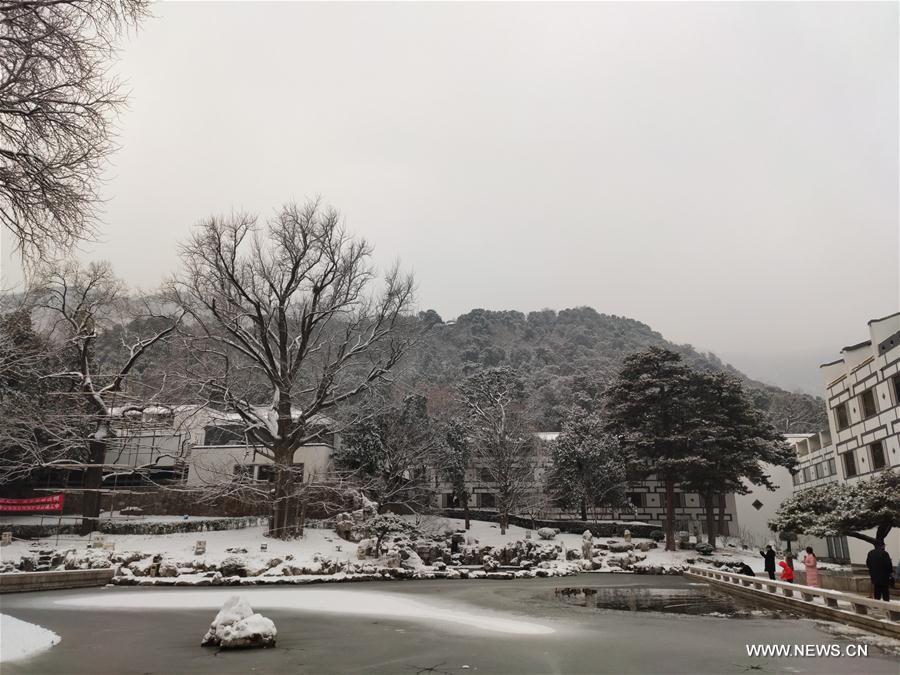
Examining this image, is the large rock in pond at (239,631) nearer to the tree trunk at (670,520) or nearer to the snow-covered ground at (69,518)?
the snow-covered ground at (69,518)

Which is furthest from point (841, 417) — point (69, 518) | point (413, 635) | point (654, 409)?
point (69, 518)

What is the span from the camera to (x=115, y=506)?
28.6m

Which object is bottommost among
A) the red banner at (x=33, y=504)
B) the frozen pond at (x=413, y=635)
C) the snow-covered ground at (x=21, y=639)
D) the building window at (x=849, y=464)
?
the frozen pond at (x=413, y=635)

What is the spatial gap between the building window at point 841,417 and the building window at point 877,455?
8.08 ft

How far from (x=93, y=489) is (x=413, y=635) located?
2021 cm

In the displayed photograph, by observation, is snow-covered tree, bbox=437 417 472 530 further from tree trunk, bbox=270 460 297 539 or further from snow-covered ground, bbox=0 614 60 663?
snow-covered ground, bbox=0 614 60 663

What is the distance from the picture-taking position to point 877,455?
23125 millimetres

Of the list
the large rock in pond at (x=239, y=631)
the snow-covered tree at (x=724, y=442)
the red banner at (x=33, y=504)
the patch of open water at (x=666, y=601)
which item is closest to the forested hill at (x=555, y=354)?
the snow-covered tree at (x=724, y=442)

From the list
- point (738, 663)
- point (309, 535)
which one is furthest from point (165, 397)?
point (738, 663)

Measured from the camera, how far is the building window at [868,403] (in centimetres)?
2342

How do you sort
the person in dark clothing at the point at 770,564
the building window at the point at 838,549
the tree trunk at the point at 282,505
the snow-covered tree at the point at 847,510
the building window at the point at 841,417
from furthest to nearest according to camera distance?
1. the building window at the point at 838,549
2. the building window at the point at 841,417
3. the tree trunk at the point at 282,505
4. the person in dark clothing at the point at 770,564
5. the snow-covered tree at the point at 847,510

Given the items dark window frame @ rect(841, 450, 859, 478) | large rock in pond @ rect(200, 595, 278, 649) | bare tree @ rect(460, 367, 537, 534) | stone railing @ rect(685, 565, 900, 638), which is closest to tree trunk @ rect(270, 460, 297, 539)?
bare tree @ rect(460, 367, 537, 534)

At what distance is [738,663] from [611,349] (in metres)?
80.3

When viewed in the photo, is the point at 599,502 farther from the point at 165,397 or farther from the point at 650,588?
the point at 165,397
